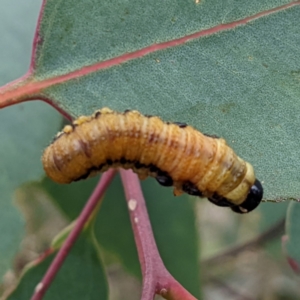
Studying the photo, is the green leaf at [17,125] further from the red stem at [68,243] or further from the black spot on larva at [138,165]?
the black spot on larva at [138,165]

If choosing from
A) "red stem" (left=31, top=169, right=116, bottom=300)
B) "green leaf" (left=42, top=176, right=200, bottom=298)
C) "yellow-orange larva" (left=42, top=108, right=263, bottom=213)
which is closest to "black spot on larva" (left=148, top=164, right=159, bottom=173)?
"yellow-orange larva" (left=42, top=108, right=263, bottom=213)

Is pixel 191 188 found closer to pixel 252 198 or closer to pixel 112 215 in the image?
pixel 252 198

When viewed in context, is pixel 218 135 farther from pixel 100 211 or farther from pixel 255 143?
pixel 100 211

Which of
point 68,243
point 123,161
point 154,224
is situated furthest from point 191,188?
point 154,224

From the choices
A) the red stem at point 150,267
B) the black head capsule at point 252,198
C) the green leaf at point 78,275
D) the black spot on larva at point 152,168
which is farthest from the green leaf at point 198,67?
the green leaf at point 78,275

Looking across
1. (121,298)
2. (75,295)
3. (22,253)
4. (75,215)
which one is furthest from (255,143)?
(121,298)

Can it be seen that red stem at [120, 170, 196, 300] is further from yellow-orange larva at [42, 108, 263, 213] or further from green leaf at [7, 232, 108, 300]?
green leaf at [7, 232, 108, 300]
